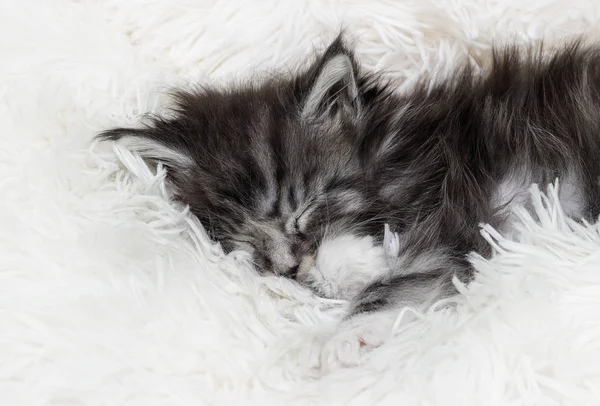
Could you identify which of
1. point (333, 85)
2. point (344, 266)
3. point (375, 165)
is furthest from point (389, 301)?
point (333, 85)

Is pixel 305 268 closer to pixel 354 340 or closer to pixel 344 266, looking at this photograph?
pixel 344 266

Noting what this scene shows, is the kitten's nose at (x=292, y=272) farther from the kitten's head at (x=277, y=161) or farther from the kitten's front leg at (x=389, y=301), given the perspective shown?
the kitten's front leg at (x=389, y=301)

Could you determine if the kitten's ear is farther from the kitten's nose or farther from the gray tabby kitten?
the kitten's nose

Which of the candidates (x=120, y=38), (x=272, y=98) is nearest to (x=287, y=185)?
(x=272, y=98)

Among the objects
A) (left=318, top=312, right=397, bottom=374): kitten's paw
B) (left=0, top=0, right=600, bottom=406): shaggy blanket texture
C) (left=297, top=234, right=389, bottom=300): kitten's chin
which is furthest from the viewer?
(left=297, top=234, right=389, bottom=300): kitten's chin

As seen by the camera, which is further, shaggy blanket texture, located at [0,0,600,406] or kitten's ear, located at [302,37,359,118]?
kitten's ear, located at [302,37,359,118]

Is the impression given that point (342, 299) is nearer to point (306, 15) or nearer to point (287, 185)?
point (287, 185)

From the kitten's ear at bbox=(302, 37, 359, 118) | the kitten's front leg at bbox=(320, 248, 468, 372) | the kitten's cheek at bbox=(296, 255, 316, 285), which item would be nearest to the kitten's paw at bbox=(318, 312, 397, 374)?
the kitten's front leg at bbox=(320, 248, 468, 372)
